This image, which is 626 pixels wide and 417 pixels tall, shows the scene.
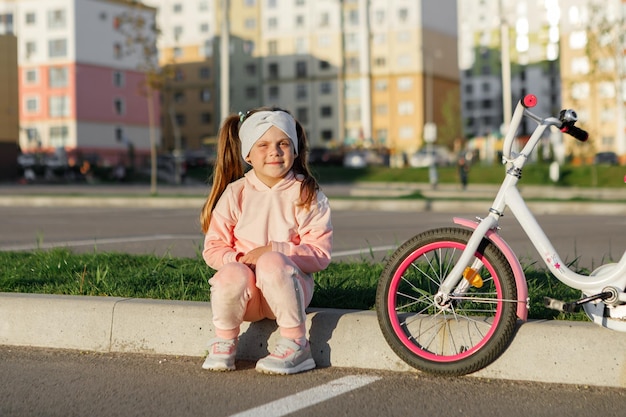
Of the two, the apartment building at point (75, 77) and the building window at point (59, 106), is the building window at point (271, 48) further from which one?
the building window at point (59, 106)

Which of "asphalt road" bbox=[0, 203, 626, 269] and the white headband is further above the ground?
the white headband

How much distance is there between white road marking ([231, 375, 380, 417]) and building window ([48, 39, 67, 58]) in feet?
268

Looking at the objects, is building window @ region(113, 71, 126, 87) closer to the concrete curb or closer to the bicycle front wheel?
the concrete curb

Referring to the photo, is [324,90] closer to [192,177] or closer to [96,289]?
[192,177]

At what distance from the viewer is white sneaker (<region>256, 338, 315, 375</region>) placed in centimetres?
462

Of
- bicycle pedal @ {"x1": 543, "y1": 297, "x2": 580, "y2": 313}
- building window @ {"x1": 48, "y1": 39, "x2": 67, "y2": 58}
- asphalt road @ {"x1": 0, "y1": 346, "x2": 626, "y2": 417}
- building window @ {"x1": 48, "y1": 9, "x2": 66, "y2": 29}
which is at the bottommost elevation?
asphalt road @ {"x1": 0, "y1": 346, "x2": 626, "y2": 417}

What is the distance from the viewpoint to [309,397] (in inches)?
167

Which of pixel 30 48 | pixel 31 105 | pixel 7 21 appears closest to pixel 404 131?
pixel 31 105

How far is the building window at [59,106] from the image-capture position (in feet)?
266

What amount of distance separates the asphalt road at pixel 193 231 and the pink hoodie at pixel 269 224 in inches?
94.2

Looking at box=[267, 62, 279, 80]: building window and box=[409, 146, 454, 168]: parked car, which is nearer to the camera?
box=[409, 146, 454, 168]: parked car

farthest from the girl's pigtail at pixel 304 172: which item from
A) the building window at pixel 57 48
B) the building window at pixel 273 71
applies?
the building window at pixel 273 71

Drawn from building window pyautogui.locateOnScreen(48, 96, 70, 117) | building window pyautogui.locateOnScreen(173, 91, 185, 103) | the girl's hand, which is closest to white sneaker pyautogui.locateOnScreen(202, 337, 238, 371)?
the girl's hand

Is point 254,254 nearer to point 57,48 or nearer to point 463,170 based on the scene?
point 463,170
